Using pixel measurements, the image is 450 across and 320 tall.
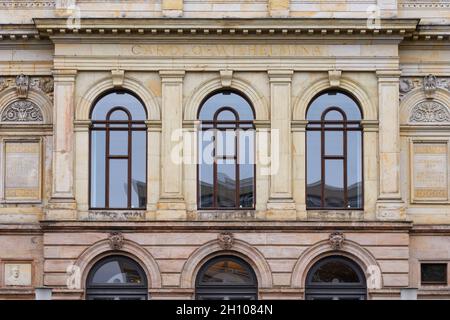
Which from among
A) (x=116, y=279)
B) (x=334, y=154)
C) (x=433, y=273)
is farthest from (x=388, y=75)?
(x=116, y=279)

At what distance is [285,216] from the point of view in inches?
1513

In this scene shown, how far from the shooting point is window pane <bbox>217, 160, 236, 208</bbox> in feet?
128

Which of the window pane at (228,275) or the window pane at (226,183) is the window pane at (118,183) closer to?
the window pane at (226,183)

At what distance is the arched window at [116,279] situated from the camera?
38375 mm

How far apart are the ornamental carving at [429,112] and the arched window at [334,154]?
1.91 m

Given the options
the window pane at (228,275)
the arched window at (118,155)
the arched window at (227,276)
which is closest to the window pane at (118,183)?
the arched window at (118,155)

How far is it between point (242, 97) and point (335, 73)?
297cm

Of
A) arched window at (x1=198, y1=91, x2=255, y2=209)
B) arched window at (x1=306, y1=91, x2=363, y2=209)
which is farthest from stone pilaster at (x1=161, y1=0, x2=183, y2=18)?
arched window at (x1=306, y1=91, x2=363, y2=209)

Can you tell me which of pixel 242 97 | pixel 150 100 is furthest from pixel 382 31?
pixel 150 100

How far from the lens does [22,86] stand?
39625 mm

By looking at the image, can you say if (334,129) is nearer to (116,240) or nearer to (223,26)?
(223,26)

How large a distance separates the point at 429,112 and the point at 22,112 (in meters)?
12.8

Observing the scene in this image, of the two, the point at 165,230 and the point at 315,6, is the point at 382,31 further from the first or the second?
the point at 165,230
